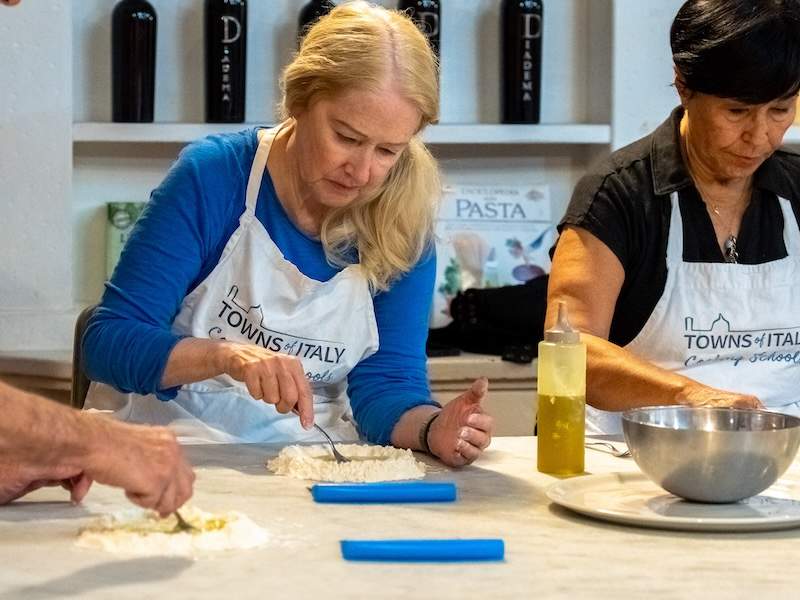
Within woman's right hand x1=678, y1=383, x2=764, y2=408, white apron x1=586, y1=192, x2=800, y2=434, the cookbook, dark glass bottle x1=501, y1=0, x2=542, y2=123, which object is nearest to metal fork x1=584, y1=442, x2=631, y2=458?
woman's right hand x1=678, y1=383, x2=764, y2=408

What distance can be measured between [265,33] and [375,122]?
1840 mm

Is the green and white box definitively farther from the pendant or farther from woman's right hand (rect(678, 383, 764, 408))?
woman's right hand (rect(678, 383, 764, 408))

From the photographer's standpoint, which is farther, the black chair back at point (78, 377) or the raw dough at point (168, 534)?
the black chair back at point (78, 377)

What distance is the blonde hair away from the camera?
7.23 ft

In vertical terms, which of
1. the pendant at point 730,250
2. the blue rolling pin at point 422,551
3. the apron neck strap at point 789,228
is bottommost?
the blue rolling pin at point 422,551

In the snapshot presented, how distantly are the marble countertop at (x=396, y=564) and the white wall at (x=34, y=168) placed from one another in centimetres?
196

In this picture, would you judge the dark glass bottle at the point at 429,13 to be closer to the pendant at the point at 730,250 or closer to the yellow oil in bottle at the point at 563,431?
the pendant at the point at 730,250

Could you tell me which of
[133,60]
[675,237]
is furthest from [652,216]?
[133,60]

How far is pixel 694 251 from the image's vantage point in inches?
99.0

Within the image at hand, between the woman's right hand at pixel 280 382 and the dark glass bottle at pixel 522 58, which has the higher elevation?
the dark glass bottle at pixel 522 58

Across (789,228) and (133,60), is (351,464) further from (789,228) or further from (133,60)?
(133,60)

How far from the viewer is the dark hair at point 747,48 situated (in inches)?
89.4

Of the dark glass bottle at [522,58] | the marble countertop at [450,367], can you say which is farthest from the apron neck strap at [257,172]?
the dark glass bottle at [522,58]

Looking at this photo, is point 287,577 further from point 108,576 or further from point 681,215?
point 681,215
